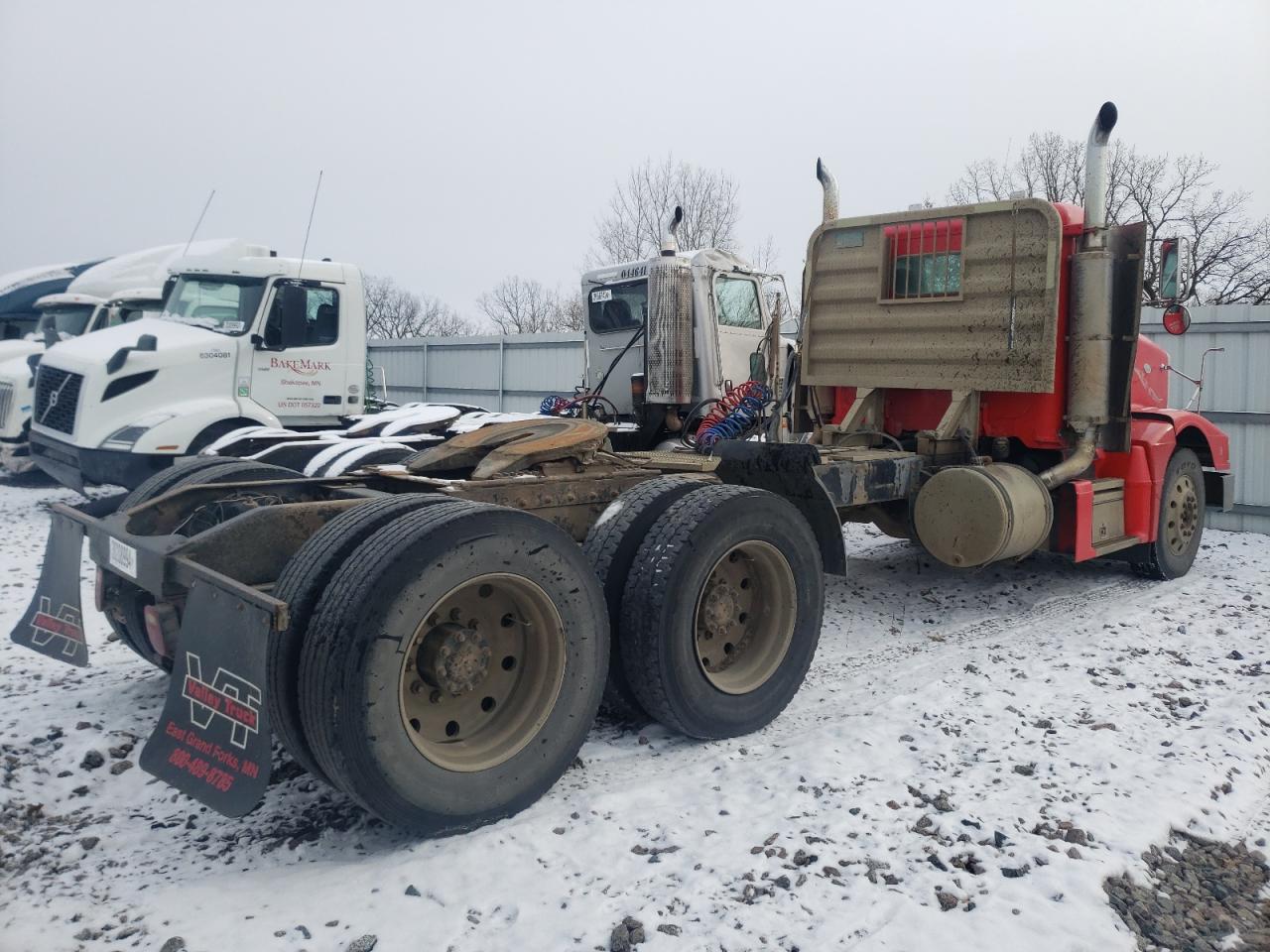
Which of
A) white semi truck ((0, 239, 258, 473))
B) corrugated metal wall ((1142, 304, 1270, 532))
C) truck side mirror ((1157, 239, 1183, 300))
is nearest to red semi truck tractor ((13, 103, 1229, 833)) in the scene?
truck side mirror ((1157, 239, 1183, 300))

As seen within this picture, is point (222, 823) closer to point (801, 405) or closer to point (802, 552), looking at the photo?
point (802, 552)

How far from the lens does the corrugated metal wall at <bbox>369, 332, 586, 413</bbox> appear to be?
740 inches

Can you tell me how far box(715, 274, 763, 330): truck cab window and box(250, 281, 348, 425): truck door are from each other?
13.1 ft

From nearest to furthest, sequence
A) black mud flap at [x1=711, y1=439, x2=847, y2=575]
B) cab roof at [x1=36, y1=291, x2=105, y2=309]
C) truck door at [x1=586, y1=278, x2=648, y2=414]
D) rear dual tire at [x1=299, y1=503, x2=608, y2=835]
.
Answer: rear dual tire at [x1=299, y1=503, x2=608, y2=835] → black mud flap at [x1=711, y1=439, x2=847, y2=575] → truck door at [x1=586, y1=278, x2=648, y2=414] → cab roof at [x1=36, y1=291, x2=105, y2=309]

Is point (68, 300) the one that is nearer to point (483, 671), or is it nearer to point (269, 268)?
point (269, 268)

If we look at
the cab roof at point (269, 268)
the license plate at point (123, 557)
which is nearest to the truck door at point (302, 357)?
the cab roof at point (269, 268)

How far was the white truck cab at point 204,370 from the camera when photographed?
9312 mm

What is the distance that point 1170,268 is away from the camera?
6871mm

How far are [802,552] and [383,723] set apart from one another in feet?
7.49

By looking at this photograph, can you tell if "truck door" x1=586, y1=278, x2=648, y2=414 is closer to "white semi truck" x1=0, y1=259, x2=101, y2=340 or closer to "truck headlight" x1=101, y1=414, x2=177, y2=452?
"truck headlight" x1=101, y1=414, x2=177, y2=452

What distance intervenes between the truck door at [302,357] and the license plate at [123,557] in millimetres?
6297

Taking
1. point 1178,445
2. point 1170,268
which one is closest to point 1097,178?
point 1170,268

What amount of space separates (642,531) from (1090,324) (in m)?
3.84

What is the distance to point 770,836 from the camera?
3312 millimetres
